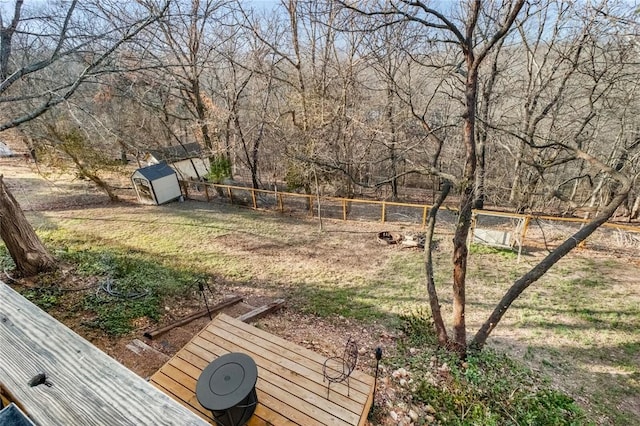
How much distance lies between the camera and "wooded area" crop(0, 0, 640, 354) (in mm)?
4234

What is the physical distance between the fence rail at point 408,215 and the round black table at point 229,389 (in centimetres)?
811

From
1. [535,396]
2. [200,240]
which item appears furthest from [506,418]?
[200,240]

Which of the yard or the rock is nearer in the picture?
the rock

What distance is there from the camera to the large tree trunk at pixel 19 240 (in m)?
5.23

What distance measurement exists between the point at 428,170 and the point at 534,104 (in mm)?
8873

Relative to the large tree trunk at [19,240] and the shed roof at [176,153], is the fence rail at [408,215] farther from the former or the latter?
the large tree trunk at [19,240]

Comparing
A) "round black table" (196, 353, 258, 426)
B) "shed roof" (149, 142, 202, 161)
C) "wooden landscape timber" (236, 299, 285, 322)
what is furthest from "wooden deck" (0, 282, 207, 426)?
"shed roof" (149, 142, 202, 161)

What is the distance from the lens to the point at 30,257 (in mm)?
5488

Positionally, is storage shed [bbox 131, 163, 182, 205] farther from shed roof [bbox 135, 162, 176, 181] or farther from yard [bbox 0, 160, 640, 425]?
yard [bbox 0, 160, 640, 425]

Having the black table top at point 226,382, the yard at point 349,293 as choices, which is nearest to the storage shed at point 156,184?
the yard at point 349,293

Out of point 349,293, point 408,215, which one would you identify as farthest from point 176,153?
point 349,293

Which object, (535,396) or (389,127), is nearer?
(535,396)

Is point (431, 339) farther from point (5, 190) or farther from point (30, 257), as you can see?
point (5, 190)

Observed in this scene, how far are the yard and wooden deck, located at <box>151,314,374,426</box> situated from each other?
0.70 meters
